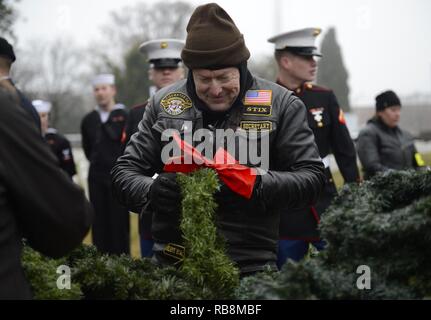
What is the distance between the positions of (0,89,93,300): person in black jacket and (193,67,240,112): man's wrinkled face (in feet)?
3.92

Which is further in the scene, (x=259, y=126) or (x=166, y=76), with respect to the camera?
(x=166, y=76)

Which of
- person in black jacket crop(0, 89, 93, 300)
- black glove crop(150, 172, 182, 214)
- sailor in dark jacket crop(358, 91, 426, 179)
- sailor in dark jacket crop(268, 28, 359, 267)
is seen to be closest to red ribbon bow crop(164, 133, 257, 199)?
black glove crop(150, 172, 182, 214)

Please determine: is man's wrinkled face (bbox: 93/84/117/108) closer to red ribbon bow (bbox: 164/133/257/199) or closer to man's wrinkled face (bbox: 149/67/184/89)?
man's wrinkled face (bbox: 149/67/184/89)

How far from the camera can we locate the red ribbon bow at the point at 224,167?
2.63m

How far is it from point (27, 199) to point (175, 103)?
1411mm

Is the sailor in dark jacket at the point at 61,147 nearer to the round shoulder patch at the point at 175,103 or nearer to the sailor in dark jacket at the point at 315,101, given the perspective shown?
the sailor in dark jacket at the point at 315,101

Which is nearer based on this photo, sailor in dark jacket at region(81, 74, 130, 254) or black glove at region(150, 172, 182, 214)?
black glove at region(150, 172, 182, 214)

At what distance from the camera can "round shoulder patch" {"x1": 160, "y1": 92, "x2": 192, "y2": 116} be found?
3076mm

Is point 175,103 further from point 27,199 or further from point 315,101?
point 315,101

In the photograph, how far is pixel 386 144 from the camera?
6.82 m

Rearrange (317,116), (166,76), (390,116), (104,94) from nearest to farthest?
(317,116) → (166,76) → (390,116) → (104,94)

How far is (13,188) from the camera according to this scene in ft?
5.80

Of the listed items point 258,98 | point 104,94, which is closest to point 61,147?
point 104,94
